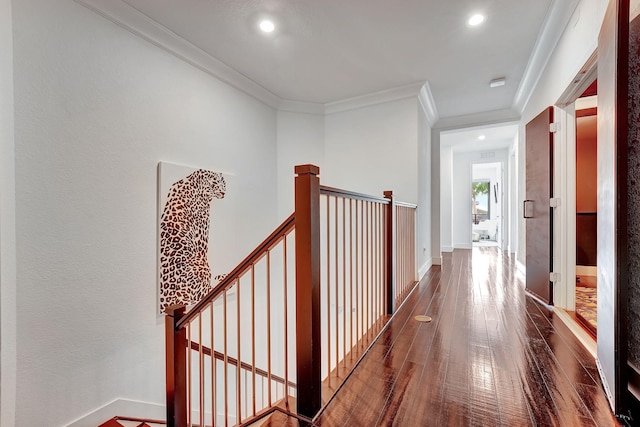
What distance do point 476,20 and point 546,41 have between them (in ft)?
2.72

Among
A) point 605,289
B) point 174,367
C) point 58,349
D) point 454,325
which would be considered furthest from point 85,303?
point 605,289

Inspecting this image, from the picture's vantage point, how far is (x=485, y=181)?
1073 cm

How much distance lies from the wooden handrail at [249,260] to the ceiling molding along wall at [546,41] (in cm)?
280

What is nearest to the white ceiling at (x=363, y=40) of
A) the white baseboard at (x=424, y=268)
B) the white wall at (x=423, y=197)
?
the white wall at (x=423, y=197)

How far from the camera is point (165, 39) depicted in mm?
2705

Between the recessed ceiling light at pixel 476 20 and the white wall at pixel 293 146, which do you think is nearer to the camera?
the recessed ceiling light at pixel 476 20

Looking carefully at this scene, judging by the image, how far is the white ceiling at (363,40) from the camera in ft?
7.89

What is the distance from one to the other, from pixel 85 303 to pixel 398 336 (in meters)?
2.39

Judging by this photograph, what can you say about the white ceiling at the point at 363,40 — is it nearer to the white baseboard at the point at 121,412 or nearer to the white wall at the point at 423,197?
the white wall at the point at 423,197

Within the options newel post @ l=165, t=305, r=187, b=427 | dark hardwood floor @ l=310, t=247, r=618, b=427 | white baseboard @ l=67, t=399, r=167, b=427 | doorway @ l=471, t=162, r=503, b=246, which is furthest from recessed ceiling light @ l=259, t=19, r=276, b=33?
doorway @ l=471, t=162, r=503, b=246

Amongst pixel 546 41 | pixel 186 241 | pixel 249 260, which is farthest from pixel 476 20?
pixel 186 241

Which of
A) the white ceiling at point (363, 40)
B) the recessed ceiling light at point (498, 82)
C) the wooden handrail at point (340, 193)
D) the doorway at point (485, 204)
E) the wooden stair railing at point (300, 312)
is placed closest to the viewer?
the wooden stair railing at point (300, 312)

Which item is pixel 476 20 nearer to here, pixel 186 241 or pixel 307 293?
pixel 307 293

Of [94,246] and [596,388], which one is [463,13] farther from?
[94,246]
